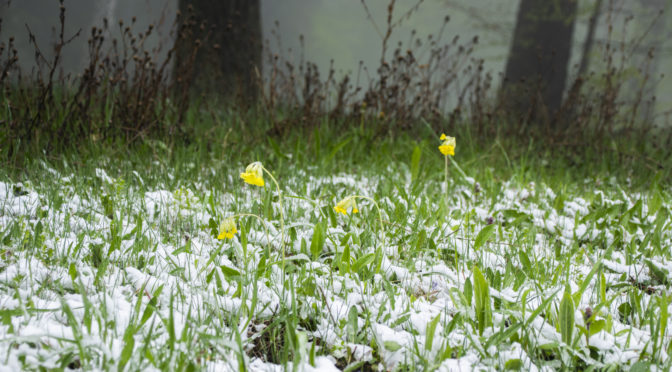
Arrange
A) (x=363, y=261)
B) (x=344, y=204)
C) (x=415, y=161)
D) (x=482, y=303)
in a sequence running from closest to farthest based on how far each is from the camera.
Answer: (x=482, y=303), (x=344, y=204), (x=363, y=261), (x=415, y=161)

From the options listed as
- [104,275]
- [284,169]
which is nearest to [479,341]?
[104,275]

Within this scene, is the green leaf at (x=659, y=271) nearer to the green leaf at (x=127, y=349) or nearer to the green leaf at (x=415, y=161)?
the green leaf at (x=415, y=161)

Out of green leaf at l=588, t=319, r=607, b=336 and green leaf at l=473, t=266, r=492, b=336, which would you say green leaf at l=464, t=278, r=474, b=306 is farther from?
green leaf at l=588, t=319, r=607, b=336

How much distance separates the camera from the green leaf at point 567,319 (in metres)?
1.11

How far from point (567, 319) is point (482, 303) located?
0.65ft

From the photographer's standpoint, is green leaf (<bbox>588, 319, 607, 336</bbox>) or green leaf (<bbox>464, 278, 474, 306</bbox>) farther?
green leaf (<bbox>464, 278, 474, 306</bbox>)

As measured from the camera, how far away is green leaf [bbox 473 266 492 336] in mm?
1177

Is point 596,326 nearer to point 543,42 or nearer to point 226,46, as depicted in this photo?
point 226,46

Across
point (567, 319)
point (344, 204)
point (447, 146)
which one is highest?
point (447, 146)

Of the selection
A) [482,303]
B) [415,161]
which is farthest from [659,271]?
[415,161]

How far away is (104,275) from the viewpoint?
1.33m

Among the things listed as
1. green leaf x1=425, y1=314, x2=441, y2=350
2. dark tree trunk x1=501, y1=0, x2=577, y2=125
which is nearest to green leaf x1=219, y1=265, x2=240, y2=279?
green leaf x1=425, y1=314, x2=441, y2=350

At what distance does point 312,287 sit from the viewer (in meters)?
1.35

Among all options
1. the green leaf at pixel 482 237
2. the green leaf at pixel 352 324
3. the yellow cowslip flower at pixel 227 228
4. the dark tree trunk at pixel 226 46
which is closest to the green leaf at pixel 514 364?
the green leaf at pixel 352 324
